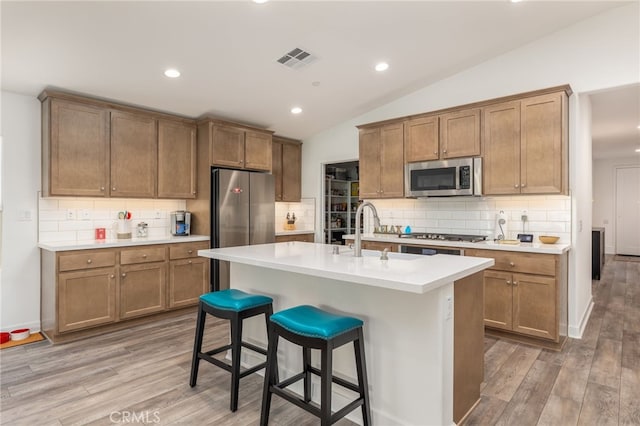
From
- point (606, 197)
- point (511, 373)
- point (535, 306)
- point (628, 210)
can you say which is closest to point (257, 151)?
point (535, 306)

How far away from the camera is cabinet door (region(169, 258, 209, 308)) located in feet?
13.3

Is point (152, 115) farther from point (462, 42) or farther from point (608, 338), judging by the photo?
point (608, 338)

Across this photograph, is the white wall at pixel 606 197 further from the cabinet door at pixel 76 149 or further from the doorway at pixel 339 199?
the cabinet door at pixel 76 149

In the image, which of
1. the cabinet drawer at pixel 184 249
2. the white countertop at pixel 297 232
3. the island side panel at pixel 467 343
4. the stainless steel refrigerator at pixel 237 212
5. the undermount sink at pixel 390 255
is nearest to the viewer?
the island side panel at pixel 467 343

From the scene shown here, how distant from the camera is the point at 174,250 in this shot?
13.3ft

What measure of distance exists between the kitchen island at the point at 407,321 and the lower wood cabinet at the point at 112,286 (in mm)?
1903

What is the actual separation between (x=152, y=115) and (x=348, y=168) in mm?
3890

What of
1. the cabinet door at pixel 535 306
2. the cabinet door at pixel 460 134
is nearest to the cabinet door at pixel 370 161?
the cabinet door at pixel 460 134

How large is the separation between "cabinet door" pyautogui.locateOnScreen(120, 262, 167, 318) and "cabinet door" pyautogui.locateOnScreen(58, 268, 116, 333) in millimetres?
103

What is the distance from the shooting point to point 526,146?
3.49m

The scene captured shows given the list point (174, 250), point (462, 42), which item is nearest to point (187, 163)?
point (174, 250)

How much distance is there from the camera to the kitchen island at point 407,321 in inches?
69.2

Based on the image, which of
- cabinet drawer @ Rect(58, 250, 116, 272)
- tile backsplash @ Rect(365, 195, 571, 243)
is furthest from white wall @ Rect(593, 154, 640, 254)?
cabinet drawer @ Rect(58, 250, 116, 272)

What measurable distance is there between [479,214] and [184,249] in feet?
11.5
